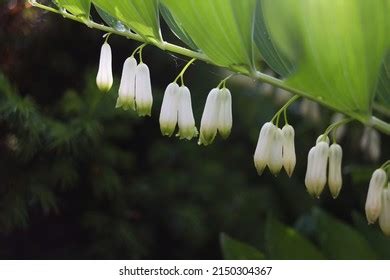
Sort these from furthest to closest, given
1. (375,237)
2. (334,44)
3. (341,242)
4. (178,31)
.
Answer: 1. (375,237)
2. (341,242)
3. (178,31)
4. (334,44)

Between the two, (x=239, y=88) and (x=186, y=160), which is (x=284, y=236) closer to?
(x=186, y=160)

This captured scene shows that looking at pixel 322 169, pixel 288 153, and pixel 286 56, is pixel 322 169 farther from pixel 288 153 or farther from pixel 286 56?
pixel 286 56

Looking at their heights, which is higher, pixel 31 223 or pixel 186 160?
pixel 31 223

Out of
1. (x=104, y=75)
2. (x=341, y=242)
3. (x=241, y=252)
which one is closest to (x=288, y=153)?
(x=104, y=75)

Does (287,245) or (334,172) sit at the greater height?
(334,172)

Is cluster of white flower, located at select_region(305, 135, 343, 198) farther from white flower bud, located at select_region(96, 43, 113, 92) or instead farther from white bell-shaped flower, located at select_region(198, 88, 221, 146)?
white flower bud, located at select_region(96, 43, 113, 92)
